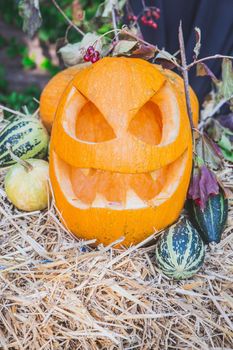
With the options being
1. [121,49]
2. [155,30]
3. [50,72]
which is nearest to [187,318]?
[121,49]

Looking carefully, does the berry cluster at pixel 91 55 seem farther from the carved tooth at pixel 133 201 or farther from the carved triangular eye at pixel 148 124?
the carved tooth at pixel 133 201

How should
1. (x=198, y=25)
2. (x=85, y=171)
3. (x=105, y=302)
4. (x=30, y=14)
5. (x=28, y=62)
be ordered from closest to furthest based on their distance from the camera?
(x=105, y=302), (x=85, y=171), (x=30, y=14), (x=198, y=25), (x=28, y=62)

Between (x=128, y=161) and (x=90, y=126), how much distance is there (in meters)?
0.23

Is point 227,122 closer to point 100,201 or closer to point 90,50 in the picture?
point 90,50

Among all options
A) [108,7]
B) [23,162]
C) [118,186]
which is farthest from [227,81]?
[108,7]

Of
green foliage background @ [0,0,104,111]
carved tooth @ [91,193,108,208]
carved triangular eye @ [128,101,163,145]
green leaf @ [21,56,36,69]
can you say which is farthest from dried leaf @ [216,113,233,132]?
green leaf @ [21,56,36,69]

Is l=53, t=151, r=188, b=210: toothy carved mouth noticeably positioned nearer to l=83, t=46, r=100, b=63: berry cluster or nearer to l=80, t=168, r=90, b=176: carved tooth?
l=80, t=168, r=90, b=176: carved tooth

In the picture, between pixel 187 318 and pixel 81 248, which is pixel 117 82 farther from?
pixel 187 318

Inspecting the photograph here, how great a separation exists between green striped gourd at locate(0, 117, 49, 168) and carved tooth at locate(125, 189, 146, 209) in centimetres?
47

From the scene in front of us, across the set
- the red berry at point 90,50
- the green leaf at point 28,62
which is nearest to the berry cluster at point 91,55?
the red berry at point 90,50

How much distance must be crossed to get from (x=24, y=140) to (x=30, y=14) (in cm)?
63

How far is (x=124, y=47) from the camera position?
1576 millimetres

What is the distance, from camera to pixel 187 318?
136cm

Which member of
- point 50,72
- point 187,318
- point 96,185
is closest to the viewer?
point 187,318
